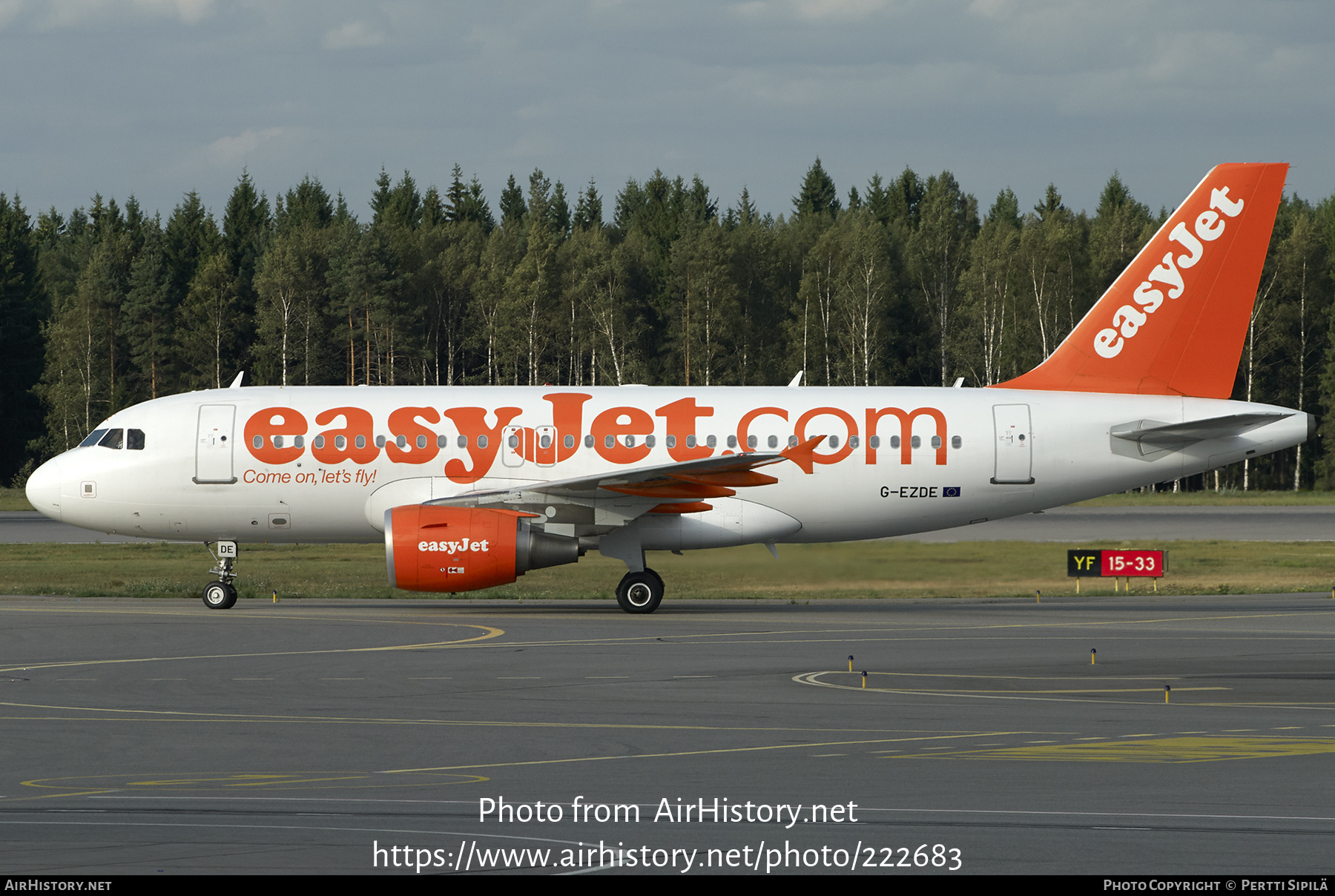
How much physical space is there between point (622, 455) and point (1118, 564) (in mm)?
Answer: 12881

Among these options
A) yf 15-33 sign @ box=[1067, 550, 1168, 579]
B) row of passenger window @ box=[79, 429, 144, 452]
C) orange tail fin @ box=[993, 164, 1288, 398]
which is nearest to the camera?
row of passenger window @ box=[79, 429, 144, 452]

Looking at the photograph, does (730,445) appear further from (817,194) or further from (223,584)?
(817,194)

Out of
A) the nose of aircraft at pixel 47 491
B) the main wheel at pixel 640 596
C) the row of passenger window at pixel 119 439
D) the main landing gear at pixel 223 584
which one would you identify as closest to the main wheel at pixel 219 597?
the main landing gear at pixel 223 584

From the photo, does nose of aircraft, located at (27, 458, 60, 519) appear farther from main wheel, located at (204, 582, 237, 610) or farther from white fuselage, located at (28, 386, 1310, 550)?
main wheel, located at (204, 582, 237, 610)

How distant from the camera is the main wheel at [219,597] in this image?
28312 mm

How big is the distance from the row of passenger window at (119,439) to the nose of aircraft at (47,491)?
864 mm

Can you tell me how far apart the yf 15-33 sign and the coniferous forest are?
2290 inches

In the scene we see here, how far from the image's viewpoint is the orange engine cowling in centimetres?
2647

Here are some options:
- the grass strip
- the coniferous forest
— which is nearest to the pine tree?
the coniferous forest

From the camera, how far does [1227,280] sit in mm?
29938

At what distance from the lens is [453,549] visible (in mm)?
26500

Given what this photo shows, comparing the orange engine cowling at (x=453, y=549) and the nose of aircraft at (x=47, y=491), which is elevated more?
the nose of aircraft at (x=47, y=491)

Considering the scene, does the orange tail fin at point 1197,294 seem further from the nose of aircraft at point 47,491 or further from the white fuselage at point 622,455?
the nose of aircraft at point 47,491
